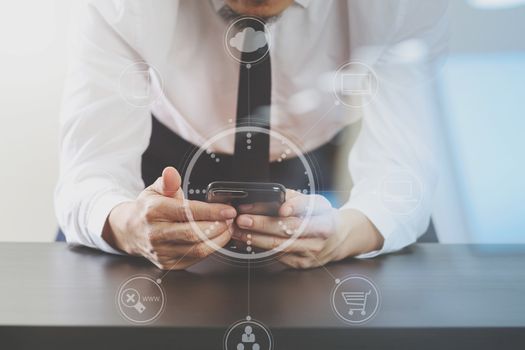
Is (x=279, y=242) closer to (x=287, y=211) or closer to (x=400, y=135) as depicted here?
(x=287, y=211)

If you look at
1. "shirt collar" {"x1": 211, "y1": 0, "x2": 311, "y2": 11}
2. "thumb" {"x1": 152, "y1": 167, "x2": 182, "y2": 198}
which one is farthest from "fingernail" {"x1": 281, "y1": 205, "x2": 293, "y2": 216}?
"shirt collar" {"x1": 211, "y1": 0, "x2": 311, "y2": 11}

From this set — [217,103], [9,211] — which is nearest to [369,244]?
[217,103]

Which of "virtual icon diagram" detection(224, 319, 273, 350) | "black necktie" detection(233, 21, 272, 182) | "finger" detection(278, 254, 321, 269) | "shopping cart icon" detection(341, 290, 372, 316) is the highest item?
"black necktie" detection(233, 21, 272, 182)

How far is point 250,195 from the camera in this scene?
0.50m

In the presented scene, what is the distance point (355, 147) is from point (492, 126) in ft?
0.46

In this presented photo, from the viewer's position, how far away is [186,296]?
494 millimetres

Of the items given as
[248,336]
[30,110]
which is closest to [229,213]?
[248,336]

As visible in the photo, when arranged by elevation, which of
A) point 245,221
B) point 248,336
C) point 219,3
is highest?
point 219,3

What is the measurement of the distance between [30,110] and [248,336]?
0.32m

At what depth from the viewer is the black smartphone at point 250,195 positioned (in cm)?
50

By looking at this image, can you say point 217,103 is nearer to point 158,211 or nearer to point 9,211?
point 158,211
